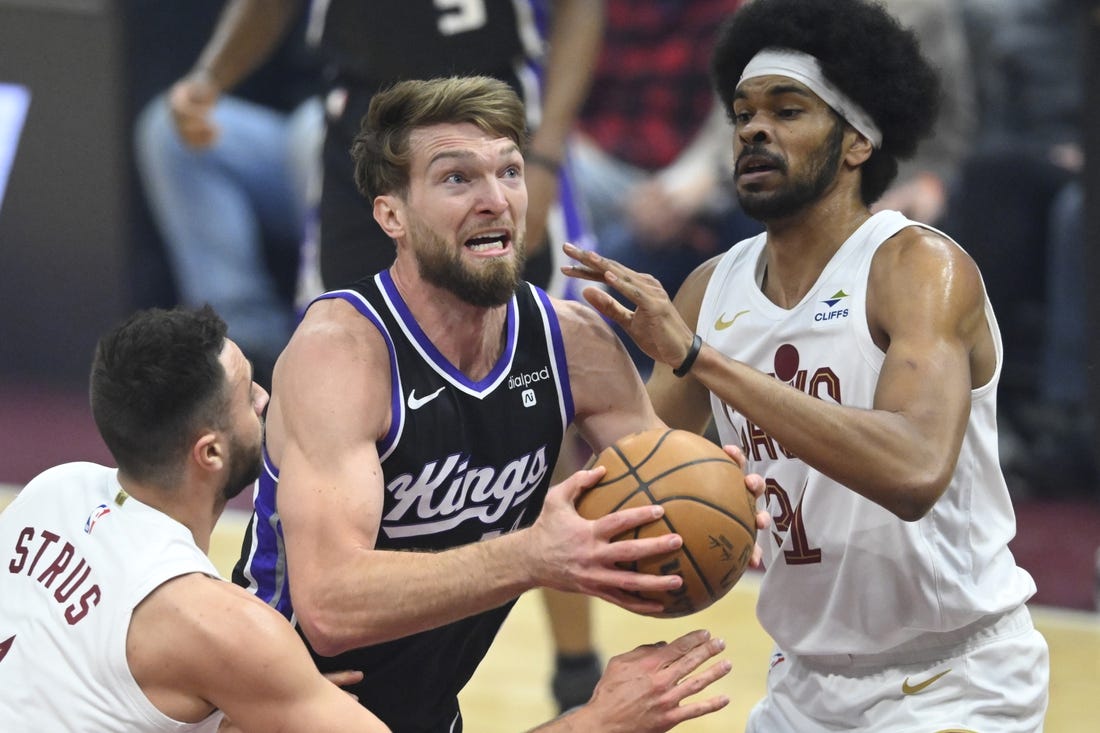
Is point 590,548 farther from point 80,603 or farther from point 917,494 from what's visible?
point 80,603

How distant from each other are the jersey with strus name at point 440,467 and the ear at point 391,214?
11 cm

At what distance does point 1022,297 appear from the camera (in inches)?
328

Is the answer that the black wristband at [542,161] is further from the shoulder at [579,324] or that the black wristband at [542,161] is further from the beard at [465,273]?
the beard at [465,273]

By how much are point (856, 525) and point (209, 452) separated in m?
1.53

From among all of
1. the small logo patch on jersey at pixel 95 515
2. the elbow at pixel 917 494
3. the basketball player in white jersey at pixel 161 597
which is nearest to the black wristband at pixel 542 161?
the basketball player in white jersey at pixel 161 597

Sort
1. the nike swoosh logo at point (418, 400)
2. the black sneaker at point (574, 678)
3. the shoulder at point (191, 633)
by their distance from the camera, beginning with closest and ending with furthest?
the shoulder at point (191, 633) < the nike swoosh logo at point (418, 400) < the black sneaker at point (574, 678)

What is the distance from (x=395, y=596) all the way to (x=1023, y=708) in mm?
1565

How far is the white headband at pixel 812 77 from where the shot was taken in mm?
3951

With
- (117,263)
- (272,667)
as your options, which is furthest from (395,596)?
(117,263)

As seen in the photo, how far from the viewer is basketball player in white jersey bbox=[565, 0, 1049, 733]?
11.2 ft

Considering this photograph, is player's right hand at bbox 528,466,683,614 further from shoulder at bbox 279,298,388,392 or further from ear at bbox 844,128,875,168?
ear at bbox 844,128,875,168

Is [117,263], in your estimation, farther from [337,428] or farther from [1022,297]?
[337,428]

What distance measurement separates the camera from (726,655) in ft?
22.0

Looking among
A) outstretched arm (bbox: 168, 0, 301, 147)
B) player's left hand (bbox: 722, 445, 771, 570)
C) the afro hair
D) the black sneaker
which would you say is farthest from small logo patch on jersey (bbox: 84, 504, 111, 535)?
outstretched arm (bbox: 168, 0, 301, 147)
